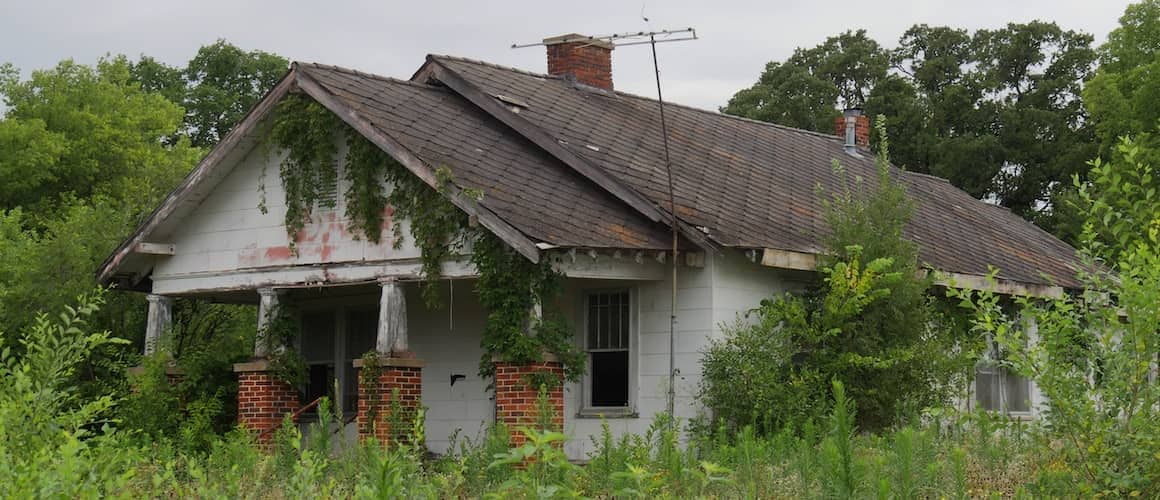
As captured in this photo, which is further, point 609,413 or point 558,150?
point 558,150

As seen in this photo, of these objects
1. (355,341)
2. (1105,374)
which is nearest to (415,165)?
(355,341)

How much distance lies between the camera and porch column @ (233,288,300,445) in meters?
18.6

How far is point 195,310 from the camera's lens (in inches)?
898

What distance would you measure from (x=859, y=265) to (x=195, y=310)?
10284mm

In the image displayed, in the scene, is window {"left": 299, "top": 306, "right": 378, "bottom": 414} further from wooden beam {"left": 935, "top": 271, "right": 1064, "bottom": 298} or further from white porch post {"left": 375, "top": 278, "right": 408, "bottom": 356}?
wooden beam {"left": 935, "top": 271, "right": 1064, "bottom": 298}

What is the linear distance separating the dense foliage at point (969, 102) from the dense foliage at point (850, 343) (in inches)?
1095

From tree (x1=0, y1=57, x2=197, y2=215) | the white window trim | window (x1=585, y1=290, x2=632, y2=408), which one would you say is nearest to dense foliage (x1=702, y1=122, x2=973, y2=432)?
the white window trim

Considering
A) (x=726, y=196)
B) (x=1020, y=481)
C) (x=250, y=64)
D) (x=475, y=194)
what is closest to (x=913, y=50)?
(x=250, y=64)

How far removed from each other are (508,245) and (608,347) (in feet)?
7.97

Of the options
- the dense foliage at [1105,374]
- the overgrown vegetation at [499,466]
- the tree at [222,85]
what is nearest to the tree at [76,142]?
the tree at [222,85]

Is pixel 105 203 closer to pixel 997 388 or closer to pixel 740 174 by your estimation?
pixel 740 174

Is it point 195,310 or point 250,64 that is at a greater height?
point 250,64

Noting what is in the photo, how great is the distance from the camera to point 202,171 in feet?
63.0

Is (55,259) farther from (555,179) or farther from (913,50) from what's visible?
(913,50)
